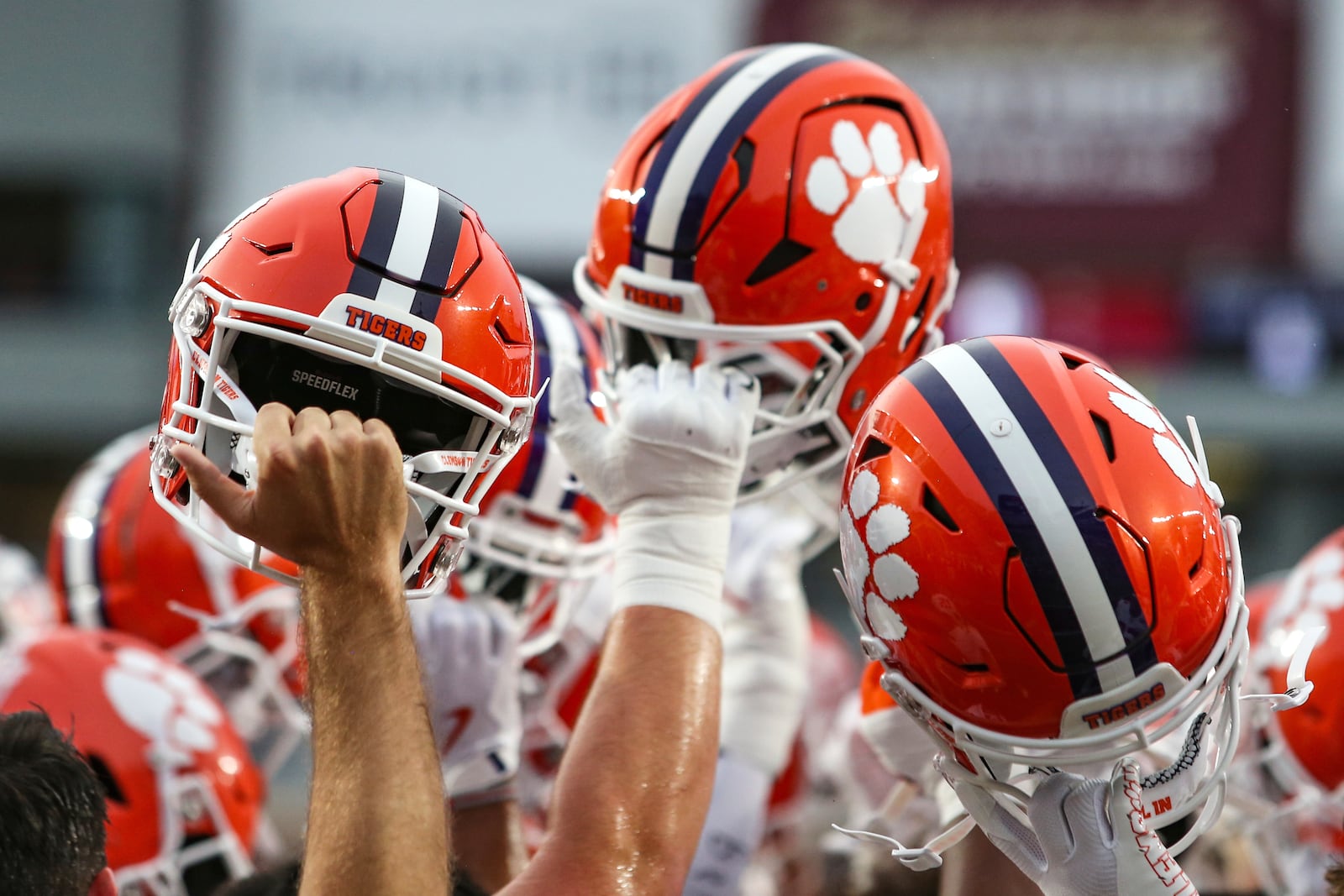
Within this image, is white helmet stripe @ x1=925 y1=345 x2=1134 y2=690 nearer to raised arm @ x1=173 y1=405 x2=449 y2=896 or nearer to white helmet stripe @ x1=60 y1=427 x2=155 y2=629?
raised arm @ x1=173 y1=405 x2=449 y2=896

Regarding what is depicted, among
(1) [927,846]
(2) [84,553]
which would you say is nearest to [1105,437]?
(1) [927,846]

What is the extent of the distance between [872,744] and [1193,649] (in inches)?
27.0

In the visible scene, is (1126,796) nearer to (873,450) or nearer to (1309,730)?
(873,450)

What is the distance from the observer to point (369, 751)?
1.56 meters

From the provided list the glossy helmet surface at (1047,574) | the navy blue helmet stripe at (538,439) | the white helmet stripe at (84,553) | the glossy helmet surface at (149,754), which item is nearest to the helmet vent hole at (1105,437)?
the glossy helmet surface at (1047,574)

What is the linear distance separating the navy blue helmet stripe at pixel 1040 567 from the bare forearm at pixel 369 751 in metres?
0.62

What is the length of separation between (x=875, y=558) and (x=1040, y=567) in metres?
0.18

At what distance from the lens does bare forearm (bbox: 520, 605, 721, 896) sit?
6.11ft

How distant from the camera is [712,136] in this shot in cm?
225

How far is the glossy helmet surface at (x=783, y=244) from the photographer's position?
221cm

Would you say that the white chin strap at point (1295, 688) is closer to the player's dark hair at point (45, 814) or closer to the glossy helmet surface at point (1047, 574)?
the glossy helmet surface at point (1047, 574)

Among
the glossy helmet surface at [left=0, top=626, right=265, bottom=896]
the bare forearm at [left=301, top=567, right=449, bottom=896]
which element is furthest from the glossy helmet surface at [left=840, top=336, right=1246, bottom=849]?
the glossy helmet surface at [left=0, top=626, right=265, bottom=896]

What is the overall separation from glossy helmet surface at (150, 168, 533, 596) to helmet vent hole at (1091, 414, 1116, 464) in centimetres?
64

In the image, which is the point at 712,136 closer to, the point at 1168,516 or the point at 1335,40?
the point at 1168,516
